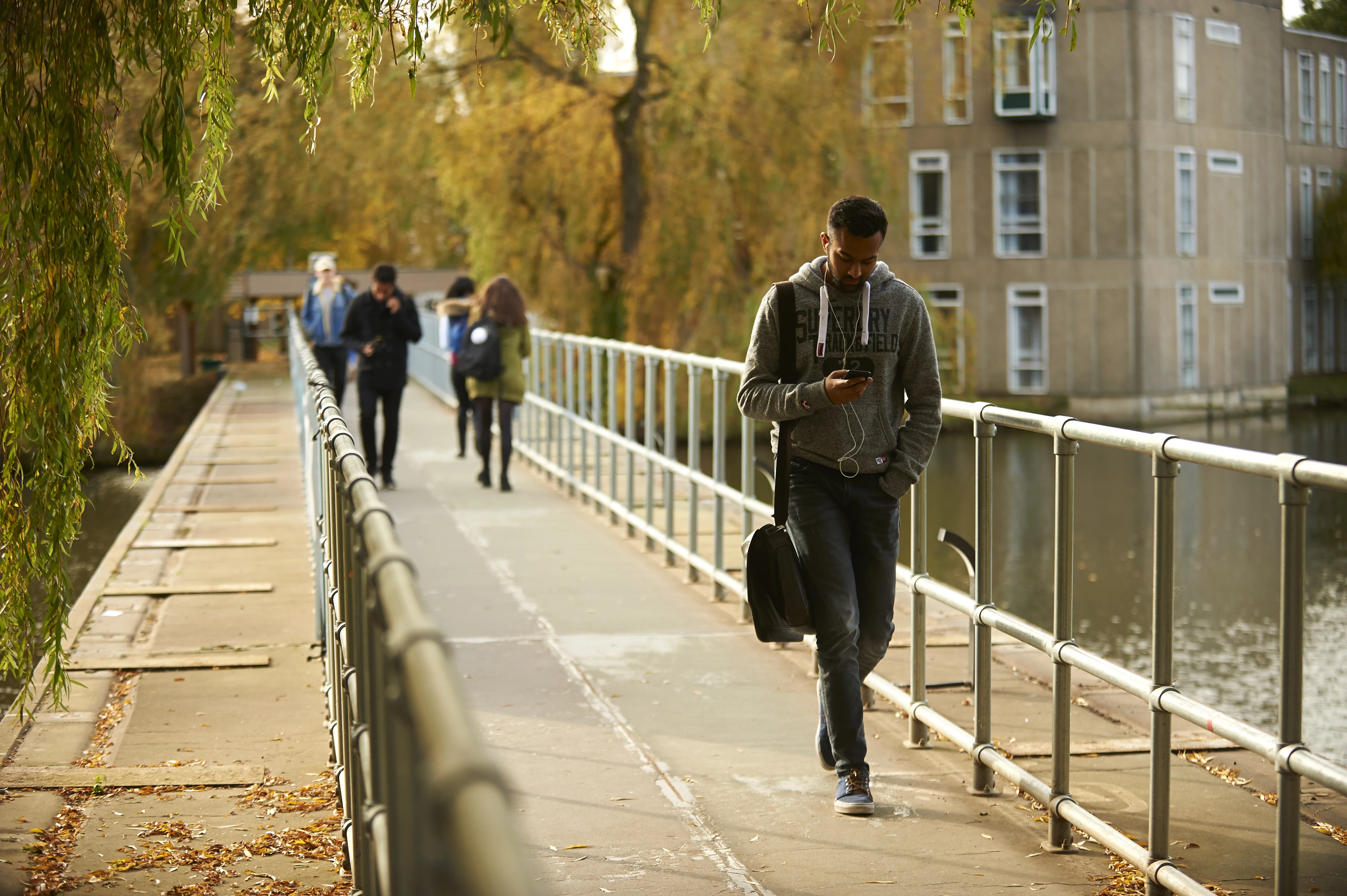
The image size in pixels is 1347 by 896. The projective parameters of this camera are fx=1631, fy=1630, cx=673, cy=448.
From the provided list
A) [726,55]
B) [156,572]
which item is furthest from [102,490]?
[156,572]

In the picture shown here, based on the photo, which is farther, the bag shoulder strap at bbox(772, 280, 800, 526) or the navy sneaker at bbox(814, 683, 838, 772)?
the navy sneaker at bbox(814, 683, 838, 772)

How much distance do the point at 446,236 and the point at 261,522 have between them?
33.5 metres

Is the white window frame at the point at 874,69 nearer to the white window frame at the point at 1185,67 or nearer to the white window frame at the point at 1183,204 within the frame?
the white window frame at the point at 1185,67

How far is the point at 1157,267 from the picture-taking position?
35.0m

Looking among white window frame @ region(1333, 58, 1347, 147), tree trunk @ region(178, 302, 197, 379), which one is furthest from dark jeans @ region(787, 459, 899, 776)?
white window frame @ region(1333, 58, 1347, 147)

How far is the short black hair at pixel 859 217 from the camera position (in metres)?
4.85

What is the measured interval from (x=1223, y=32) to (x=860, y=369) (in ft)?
111

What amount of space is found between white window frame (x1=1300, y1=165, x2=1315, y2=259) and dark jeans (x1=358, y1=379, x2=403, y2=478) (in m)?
33.2

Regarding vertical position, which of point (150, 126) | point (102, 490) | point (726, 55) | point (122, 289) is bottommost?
point (102, 490)

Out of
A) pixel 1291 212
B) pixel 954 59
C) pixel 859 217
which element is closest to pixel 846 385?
pixel 859 217

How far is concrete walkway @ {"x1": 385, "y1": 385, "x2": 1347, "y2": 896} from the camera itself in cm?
459

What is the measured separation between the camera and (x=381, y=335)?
1275cm

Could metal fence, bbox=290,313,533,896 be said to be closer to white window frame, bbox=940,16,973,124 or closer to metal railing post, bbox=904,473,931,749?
metal railing post, bbox=904,473,931,749

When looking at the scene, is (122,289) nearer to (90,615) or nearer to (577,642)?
(577,642)
